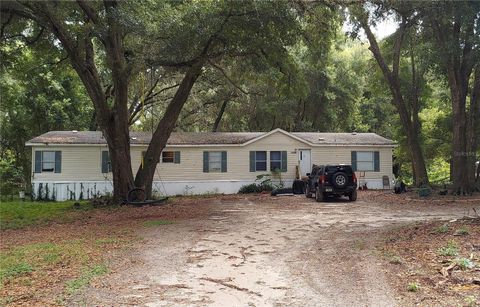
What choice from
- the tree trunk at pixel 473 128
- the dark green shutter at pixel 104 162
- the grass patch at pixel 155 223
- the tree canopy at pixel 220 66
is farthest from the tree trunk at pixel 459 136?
the dark green shutter at pixel 104 162

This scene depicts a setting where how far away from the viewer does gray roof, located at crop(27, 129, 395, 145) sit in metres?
22.9

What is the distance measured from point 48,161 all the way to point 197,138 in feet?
24.5

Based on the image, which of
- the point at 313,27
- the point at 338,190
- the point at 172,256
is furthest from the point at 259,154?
the point at 172,256

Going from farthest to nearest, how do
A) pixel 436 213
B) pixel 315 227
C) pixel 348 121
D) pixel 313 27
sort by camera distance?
pixel 348 121 < pixel 313 27 < pixel 436 213 < pixel 315 227

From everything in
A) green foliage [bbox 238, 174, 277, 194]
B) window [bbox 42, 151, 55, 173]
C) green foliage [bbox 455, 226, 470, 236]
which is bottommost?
green foliage [bbox 455, 226, 470, 236]

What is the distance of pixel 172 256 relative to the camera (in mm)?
7754

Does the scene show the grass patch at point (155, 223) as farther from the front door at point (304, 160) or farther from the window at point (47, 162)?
the front door at point (304, 160)

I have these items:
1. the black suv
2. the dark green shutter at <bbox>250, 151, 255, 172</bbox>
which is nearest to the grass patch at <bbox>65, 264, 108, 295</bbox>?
the black suv

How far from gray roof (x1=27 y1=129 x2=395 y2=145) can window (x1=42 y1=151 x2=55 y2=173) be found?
0.61 metres

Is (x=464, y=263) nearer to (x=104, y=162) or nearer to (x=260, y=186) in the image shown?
(x=260, y=186)

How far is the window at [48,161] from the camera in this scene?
2259 centimetres

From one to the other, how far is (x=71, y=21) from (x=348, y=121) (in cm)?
2252

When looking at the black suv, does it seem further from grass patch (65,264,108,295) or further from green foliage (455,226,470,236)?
grass patch (65,264,108,295)

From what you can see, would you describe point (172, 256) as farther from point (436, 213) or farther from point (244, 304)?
point (436, 213)
